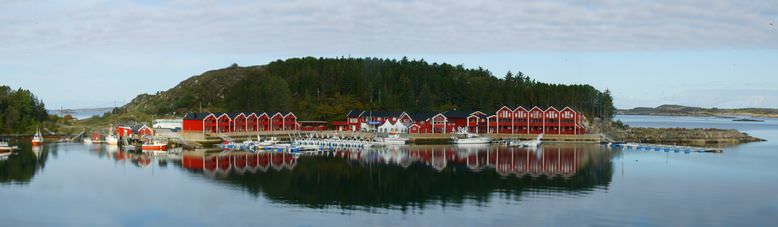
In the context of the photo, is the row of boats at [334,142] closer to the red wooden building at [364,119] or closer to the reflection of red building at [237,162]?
the reflection of red building at [237,162]

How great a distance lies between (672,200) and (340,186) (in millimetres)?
13496

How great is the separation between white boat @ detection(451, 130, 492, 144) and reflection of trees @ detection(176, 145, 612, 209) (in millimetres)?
9155

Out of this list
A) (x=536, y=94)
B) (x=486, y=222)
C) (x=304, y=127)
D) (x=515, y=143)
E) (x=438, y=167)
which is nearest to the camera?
(x=486, y=222)

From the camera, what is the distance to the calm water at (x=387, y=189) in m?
24.1

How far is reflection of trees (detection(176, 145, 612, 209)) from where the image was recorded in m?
28.4

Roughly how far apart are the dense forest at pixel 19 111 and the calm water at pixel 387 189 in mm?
20699

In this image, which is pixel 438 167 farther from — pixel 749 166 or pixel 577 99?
pixel 577 99

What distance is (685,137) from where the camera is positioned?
66875 mm

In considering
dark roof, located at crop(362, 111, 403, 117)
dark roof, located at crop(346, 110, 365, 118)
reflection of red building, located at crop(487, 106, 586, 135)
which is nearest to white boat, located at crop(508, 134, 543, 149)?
reflection of red building, located at crop(487, 106, 586, 135)

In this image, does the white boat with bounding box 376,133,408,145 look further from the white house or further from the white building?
A: the white building

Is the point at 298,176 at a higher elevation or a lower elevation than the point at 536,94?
lower

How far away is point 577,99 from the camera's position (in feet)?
246

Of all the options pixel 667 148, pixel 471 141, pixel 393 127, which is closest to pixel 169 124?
pixel 393 127

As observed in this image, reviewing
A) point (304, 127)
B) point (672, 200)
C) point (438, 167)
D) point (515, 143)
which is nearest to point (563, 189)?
point (672, 200)
